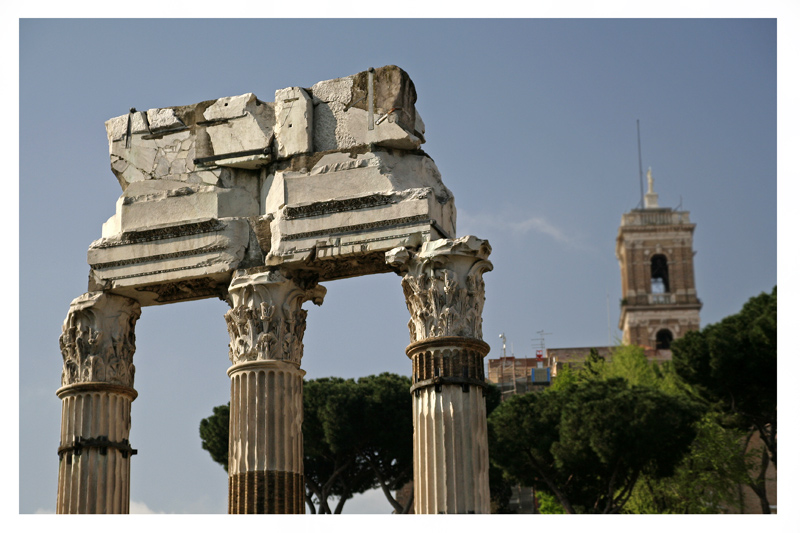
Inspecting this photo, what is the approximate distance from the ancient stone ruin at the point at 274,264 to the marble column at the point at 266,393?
0.02 meters

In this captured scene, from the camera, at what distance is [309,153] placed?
44.6 ft

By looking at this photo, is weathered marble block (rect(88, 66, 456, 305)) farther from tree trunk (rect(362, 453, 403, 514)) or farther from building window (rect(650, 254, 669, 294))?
building window (rect(650, 254, 669, 294))

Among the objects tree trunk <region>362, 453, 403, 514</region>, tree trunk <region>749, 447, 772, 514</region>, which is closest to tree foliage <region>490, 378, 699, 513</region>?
tree trunk <region>362, 453, 403, 514</region>

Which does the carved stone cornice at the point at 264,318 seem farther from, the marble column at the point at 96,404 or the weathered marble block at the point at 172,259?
the marble column at the point at 96,404

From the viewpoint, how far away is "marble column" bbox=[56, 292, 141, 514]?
13.6m

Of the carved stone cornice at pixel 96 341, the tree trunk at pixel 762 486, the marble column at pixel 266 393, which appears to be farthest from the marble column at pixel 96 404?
the tree trunk at pixel 762 486

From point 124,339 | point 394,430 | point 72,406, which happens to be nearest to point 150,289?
point 124,339

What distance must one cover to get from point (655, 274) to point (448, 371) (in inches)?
3461

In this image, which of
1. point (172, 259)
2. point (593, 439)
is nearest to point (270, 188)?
point (172, 259)

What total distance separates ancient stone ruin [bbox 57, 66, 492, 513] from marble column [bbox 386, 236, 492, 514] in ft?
0.05

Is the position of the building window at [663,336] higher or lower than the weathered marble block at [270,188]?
higher

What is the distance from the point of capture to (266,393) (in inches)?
511

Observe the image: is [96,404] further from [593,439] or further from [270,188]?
[593,439]

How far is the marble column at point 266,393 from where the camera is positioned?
12.7m
